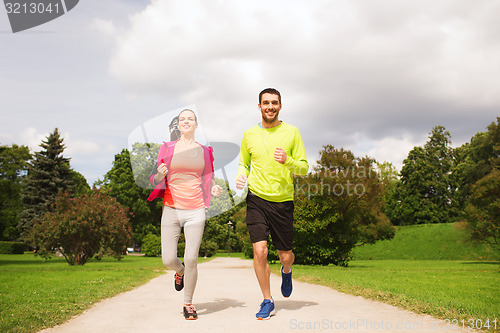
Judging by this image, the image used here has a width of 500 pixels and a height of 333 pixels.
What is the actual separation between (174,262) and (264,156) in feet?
5.69

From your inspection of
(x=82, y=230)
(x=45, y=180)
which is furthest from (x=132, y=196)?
(x=82, y=230)

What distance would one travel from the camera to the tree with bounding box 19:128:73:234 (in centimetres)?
3394

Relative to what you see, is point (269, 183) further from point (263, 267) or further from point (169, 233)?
point (169, 233)

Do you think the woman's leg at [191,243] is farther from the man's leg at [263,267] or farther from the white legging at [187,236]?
the man's leg at [263,267]

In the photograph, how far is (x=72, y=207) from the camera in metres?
18.8

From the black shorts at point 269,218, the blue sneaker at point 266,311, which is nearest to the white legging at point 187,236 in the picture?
the black shorts at point 269,218

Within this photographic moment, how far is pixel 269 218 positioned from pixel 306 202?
47.1ft

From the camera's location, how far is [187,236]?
4781mm

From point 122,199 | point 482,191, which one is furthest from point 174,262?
point 122,199

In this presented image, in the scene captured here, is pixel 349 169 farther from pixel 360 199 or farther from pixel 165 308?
pixel 165 308

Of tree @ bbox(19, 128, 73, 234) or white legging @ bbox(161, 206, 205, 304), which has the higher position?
tree @ bbox(19, 128, 73, 234)

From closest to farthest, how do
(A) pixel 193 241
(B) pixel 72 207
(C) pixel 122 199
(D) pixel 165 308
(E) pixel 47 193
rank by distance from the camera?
(A) pixel 193 241, (D) pixel 165 308, (B) pixel 72 207, (E) pixel 47 193, (C) pixel 122 199

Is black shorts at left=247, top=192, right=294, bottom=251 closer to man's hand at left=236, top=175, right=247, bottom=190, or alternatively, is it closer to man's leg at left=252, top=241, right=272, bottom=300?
man's leg at left=252, top=241, right=272, bottom=300
